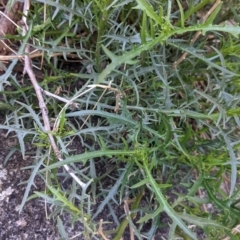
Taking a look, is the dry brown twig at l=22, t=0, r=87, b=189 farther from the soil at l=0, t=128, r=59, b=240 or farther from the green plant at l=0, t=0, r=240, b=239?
the soil at l=0, t=128, r=59, b=240

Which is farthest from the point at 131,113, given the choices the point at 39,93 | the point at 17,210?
the point at 17,210

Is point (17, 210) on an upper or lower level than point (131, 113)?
lower

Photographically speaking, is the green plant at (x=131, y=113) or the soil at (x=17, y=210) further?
the soil at (x=17, y=210)

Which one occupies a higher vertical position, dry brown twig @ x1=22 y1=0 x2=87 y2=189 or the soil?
dry brown twig @ x1=22 y1=0 x2=87 y2=189

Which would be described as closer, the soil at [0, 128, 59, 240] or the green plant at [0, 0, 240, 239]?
the green plant at [0, 0, 240, 239]

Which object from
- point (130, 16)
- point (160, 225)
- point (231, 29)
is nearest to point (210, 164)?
point (160, 225)

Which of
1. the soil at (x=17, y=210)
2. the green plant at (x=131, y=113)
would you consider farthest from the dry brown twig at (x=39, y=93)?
the soil at (x=17, y=210)

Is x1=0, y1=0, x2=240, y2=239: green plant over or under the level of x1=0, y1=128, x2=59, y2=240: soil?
over

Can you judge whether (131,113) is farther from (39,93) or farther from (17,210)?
(17,210)

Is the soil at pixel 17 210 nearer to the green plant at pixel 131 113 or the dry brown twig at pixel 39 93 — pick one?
the green plant at pixel 131 113

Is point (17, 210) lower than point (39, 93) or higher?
lower

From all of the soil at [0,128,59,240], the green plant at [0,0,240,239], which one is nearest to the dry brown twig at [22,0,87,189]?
the green plant at [0,0,240,239]
